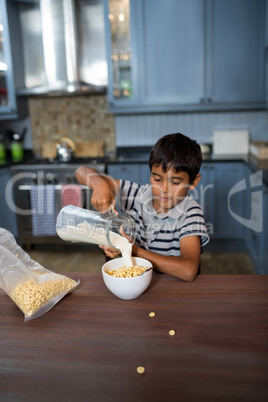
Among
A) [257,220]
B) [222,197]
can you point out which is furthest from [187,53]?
[257,220]

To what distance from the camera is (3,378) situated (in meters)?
0.73

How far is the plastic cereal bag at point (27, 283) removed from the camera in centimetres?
96

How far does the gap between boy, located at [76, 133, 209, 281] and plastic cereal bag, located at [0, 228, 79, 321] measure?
0.67 feet

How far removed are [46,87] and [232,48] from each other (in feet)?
5.44

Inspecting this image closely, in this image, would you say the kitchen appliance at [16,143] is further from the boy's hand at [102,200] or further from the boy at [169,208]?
the boy's hand at [102,200]

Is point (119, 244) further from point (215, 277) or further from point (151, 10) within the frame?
point (151, 10)

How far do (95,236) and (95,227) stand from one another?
0.03 m

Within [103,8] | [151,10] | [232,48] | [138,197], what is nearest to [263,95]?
[232,48]

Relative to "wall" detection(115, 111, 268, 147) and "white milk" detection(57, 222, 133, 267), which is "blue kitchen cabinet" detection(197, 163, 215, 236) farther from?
"white milk" detection(57, 222, 133, 267)

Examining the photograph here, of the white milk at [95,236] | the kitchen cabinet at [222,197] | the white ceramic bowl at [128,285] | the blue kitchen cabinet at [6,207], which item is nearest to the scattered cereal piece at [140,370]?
the white ceramic bowl at [128,285]

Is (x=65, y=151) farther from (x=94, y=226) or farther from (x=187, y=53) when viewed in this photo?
(x=94, y=226)

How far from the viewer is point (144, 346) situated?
0.81m

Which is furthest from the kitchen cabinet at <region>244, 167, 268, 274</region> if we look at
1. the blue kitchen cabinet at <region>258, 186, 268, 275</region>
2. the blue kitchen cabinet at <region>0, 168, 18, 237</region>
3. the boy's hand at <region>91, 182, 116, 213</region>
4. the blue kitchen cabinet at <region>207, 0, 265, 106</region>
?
the blue kitchen cabinet at <region>0, 168, 18, 237</region>

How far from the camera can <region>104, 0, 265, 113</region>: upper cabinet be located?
3184 millimetres
